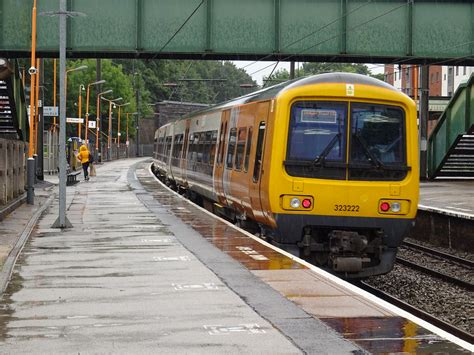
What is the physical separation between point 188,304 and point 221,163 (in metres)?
10.2

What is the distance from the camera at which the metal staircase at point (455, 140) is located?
31795mm

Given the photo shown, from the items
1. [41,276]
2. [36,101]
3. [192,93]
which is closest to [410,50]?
[36,101]

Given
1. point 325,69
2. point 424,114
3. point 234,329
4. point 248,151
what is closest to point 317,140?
point 248,151

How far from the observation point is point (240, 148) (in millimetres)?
16547

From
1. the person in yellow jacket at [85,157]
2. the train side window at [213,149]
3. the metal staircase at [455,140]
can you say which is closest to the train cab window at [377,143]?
the train side window at [213,149]

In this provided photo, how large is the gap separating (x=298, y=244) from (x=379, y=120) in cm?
223

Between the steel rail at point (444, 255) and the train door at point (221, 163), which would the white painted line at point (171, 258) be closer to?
the train door at point (221, 163)

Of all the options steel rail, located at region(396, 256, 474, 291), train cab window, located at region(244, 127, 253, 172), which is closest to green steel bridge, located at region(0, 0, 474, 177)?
steel rail, located at region(396, 256, 474, 291)

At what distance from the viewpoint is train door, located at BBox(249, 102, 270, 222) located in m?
14.0

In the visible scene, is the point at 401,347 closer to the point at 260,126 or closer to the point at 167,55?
the point at 260,126

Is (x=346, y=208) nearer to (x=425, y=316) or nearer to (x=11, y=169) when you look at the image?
A: (x=425, y=316)

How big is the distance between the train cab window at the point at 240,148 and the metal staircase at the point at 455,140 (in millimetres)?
16146

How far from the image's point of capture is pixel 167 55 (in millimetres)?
25266

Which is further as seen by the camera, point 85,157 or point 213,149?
point 85,157
